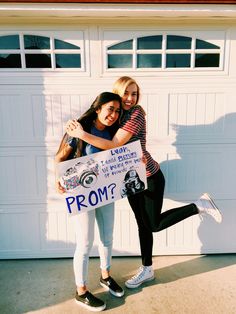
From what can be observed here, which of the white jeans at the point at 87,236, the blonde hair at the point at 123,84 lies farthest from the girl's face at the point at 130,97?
the white jeans at the point at 87,236

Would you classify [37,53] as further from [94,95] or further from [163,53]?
[163,53]

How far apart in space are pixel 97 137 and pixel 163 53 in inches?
50.4

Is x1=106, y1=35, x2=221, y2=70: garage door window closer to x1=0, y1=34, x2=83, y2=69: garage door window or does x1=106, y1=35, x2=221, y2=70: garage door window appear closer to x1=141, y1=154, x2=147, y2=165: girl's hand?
x1=0, y1=34, x2=83, y2=69: garage door window

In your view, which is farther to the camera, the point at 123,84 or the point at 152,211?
the point at 152,211

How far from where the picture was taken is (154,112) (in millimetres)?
2953

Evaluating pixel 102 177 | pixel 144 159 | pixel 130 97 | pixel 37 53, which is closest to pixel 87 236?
pixel 102 177

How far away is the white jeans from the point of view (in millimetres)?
2262

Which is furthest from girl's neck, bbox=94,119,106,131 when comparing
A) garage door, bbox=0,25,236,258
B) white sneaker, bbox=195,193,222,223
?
white sneaker, bbox=195,193,222,223

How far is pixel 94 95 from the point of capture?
2906 mm

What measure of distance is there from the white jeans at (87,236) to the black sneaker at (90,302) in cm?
11

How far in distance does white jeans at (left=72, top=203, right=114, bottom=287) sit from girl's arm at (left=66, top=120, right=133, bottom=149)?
52 centimetres

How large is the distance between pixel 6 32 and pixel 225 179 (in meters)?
2.62

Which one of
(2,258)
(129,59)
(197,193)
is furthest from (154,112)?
(2,258)

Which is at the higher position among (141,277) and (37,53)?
(37,53)
